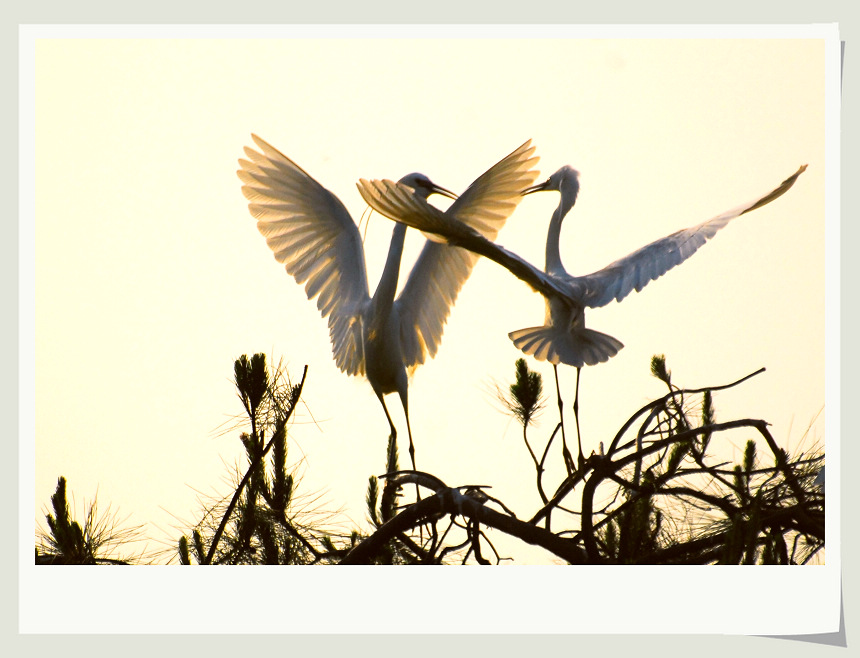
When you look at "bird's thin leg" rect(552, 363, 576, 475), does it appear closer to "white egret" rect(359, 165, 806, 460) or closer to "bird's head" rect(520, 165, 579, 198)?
"white egret" rect(359, 165, 806, 460)

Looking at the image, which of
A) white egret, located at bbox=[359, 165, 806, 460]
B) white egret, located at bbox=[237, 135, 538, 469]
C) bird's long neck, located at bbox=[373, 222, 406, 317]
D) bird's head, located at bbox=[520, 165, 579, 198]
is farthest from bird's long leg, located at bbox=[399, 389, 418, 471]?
bird's head, located at bbox=[520, 165, 579, 198]

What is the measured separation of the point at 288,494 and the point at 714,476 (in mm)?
796

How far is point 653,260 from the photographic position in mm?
2260

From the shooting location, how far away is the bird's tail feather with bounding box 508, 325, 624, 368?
2.29m

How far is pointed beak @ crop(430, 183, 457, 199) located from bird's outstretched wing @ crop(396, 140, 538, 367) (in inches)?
1.7

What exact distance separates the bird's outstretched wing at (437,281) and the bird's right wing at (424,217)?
0.88 ft

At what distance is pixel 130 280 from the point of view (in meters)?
2.32

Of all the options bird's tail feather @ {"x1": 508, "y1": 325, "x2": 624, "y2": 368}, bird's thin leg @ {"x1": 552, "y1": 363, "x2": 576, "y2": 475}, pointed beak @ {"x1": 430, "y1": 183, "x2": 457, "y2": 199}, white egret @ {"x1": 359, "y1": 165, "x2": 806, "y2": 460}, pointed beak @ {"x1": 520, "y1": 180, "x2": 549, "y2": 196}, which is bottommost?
bird's thin leg @ {"x1": 552, "y1": 363, "x2": 576, "y2": 475}

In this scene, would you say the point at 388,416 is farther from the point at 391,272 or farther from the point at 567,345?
the point at 567,345

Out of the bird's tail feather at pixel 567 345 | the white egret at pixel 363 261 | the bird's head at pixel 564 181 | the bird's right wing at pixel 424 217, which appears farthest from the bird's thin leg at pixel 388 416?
the bird's head at pixel 564 181

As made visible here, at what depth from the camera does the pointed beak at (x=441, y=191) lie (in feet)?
7.72

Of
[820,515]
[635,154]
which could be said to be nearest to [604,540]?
[820,515]

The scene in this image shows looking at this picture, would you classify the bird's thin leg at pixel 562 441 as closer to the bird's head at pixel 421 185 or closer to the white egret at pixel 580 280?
the white egret at pixel 580 280

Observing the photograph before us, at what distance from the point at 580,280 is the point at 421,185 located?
371 millimetres
